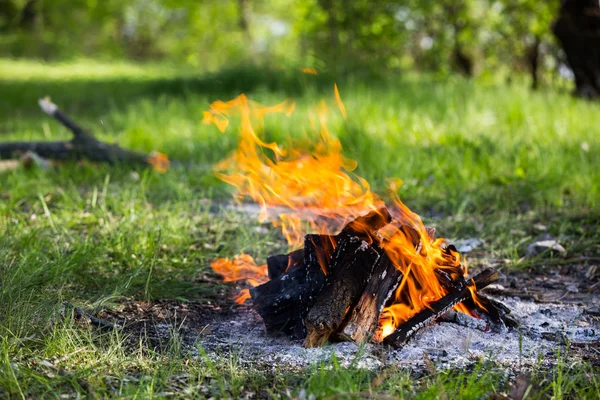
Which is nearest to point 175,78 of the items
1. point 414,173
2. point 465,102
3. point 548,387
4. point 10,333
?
point 465,102

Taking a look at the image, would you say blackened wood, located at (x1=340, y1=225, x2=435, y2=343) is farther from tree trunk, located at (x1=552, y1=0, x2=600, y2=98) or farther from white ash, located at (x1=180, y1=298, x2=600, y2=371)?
tree trunk, located at (x1=552, y1=0, x2=600, y2=98)

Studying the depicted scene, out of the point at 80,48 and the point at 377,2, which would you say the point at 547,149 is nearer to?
the point at 377,2

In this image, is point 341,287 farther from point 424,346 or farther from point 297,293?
point 424,346

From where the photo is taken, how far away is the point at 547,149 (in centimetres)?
595

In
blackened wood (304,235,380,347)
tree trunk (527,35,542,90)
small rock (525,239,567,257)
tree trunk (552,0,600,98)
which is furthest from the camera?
tree trunk (527,35,542,90)

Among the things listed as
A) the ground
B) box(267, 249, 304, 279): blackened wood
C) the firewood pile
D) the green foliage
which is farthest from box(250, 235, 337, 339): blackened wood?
the green foliage

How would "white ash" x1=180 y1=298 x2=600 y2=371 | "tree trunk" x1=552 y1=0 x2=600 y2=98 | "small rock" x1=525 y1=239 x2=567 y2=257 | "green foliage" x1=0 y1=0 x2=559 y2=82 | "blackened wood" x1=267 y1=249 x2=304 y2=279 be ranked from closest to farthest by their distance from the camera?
"white ash" x1=180 y1=298 x2=600 y2=371, "blackened wood" x1=267 y1=249 x2=304 y2=279, "small rock" x1=525 y1=239 x2=567 y2=257, "tree trunk" x1=552 y1=0 x2=600 y2=98, "green foliage" x1=0 y1=0 x2=559 y2=82

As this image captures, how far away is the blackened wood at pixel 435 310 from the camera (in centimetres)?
267

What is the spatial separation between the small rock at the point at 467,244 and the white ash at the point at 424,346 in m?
0.92

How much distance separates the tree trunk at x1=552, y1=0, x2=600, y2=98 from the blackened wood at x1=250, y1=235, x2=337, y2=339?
7722 mm

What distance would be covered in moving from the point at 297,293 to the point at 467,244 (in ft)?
5.29

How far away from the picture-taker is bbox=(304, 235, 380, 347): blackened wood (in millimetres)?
2658

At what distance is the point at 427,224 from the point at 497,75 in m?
9.70

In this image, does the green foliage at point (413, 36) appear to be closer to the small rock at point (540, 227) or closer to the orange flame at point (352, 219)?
the small rock at point (540, 227)
